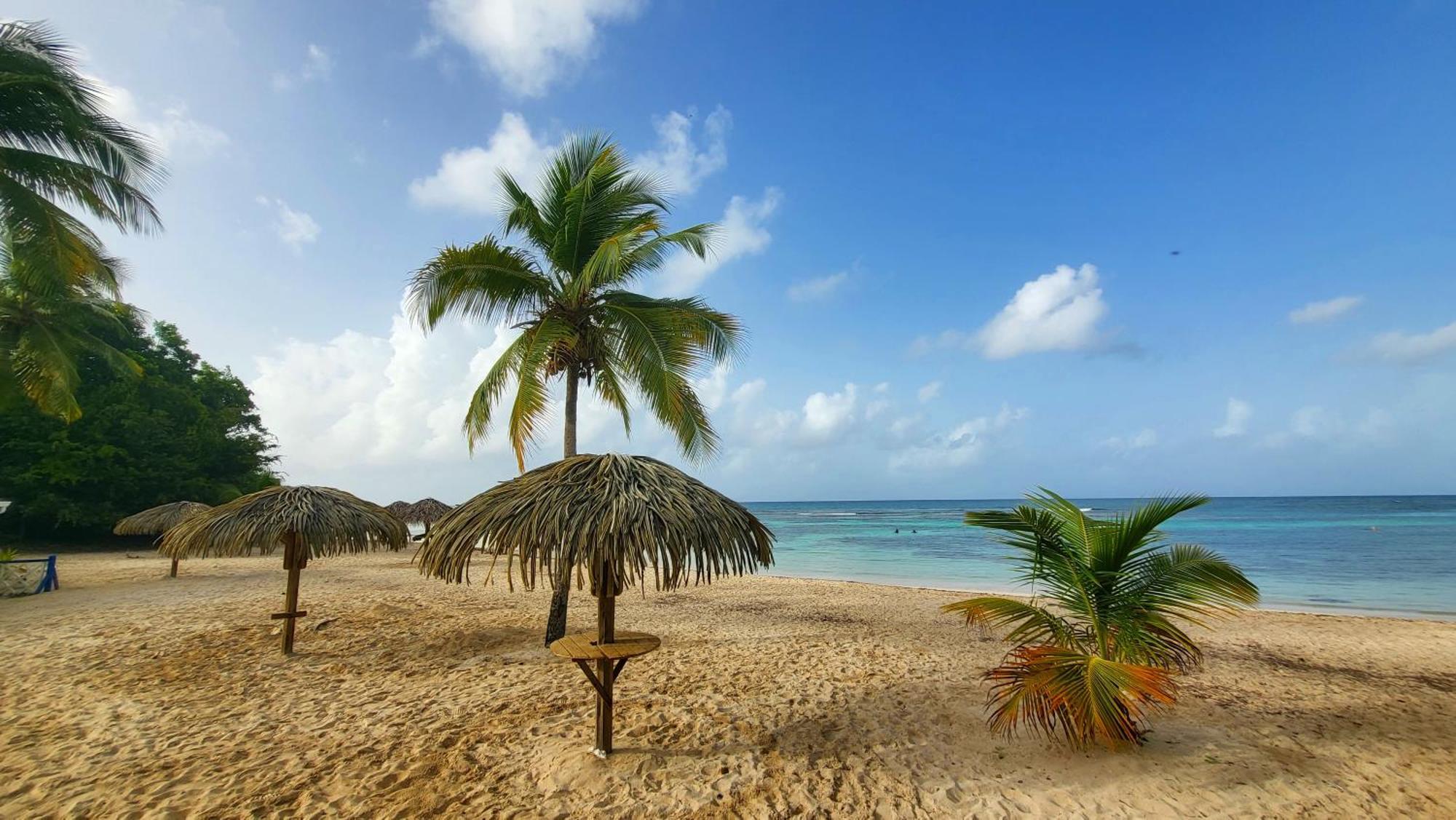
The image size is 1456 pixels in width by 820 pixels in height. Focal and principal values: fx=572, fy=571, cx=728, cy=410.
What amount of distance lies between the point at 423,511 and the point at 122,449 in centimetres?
909

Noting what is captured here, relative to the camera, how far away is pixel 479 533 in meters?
4.07

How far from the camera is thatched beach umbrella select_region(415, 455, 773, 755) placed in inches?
150

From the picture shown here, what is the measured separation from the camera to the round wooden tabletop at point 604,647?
3785mm

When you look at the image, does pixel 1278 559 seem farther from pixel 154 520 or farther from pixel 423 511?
pixel 154 520

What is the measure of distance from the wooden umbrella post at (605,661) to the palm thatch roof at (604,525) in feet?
0.26

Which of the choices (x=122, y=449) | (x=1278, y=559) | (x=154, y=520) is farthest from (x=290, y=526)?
(x=1278, y=559)

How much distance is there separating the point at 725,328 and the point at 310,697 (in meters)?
5.72

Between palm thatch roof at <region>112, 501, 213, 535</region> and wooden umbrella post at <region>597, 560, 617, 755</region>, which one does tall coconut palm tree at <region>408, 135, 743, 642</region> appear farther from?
palm thatch roof at <region>112, 501, 213, 535</region>

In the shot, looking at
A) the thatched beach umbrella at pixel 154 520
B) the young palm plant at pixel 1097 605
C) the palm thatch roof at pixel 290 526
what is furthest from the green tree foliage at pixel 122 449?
the young palm plant at pixel 1097 605

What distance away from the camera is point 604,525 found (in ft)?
12.5

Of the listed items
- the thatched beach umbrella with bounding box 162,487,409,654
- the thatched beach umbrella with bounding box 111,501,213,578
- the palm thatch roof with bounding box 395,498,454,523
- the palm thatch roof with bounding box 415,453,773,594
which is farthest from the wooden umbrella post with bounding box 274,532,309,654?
the palm thatch roof with bounding box 395,498,454,523

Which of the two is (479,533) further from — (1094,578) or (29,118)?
(29,118)

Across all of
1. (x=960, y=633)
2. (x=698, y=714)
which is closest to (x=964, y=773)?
(x=698, y=714)

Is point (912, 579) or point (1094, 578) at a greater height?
point (1094, 578)
